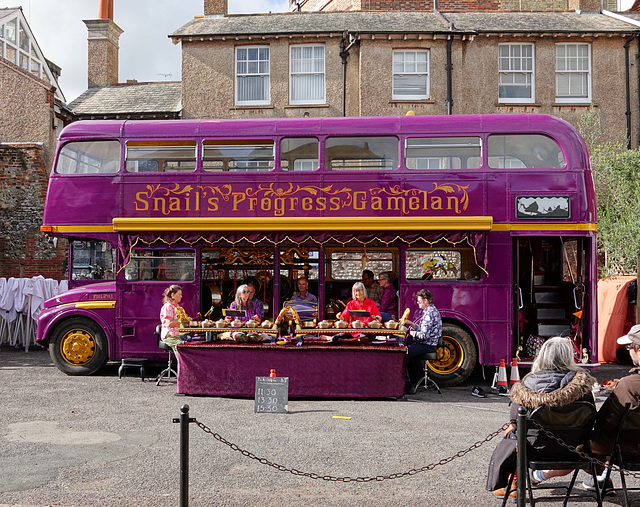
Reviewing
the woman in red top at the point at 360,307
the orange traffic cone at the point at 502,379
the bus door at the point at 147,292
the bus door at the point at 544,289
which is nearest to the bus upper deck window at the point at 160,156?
the bus door at the point at 147,292

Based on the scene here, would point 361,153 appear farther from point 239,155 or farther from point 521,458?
point 521,458

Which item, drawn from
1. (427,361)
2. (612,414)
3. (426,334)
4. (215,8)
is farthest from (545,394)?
(215,8)

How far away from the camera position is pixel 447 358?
450 inches

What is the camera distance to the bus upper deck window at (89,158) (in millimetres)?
11828

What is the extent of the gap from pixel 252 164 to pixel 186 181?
3.83 feet

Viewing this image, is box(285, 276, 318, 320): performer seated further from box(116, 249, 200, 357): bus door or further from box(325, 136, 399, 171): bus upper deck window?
box(325, 136, 399, 171): bus upper deck window

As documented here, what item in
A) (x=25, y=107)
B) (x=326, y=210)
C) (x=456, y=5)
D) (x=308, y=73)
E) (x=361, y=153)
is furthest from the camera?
(x=456, y=5)

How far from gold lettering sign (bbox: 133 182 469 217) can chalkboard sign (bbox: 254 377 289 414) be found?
135 inches

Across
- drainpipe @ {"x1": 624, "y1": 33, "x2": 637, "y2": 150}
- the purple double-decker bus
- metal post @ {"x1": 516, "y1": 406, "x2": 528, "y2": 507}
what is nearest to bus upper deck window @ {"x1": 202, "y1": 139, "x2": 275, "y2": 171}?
the purple double-decker bus

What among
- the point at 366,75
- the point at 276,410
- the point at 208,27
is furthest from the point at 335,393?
the point at 208,27

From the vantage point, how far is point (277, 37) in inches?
865

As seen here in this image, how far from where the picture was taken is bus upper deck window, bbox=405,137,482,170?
37.2 feet

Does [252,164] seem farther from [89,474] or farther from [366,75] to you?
[366,75]

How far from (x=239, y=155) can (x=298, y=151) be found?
101cm
